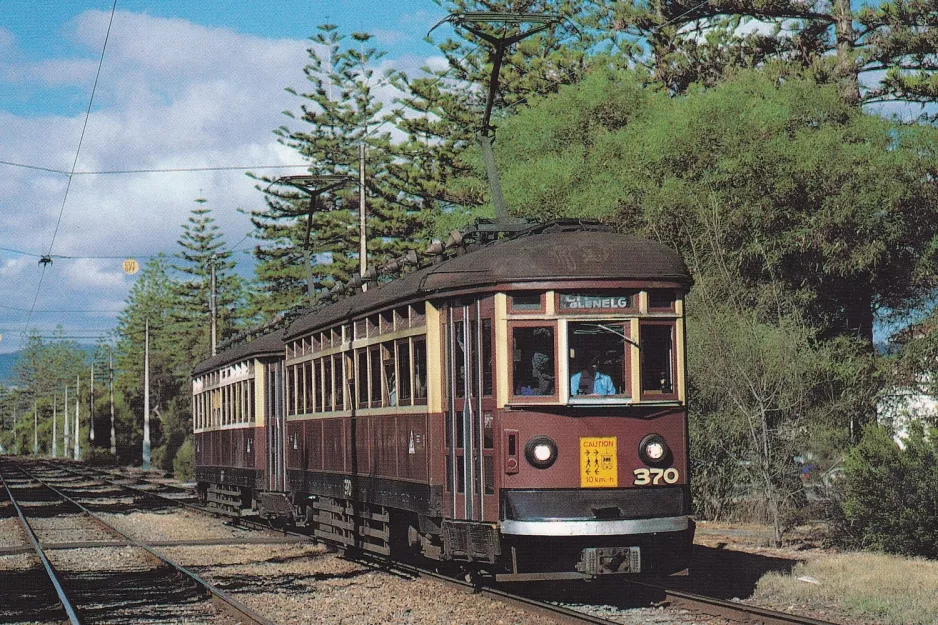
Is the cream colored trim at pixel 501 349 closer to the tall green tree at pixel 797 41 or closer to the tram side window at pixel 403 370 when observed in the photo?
the tram side window at pixel 403 370

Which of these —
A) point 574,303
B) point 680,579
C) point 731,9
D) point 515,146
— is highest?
point 731,9

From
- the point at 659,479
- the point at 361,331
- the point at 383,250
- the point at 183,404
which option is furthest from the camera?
the point at 183,404

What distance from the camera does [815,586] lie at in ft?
37.7

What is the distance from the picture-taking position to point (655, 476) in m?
10.5

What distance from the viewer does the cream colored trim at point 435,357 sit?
11508 millimetres

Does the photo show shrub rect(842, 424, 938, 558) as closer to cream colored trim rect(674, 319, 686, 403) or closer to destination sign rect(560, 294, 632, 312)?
cream colored trim rect(674, 319, 686, 403)

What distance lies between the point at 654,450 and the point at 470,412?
158cm

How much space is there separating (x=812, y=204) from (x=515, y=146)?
7210 mm

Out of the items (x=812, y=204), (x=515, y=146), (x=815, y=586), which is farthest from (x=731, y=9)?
(x=815, y=586)

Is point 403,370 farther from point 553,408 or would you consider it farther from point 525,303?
point 553,408

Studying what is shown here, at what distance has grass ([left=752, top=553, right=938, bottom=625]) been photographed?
10.2 m

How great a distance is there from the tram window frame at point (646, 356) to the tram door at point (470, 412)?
1.22 metres

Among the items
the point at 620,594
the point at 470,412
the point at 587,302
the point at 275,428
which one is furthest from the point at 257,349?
the point at 587,302

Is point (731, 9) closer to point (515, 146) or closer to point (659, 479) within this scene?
point (515, 146)
